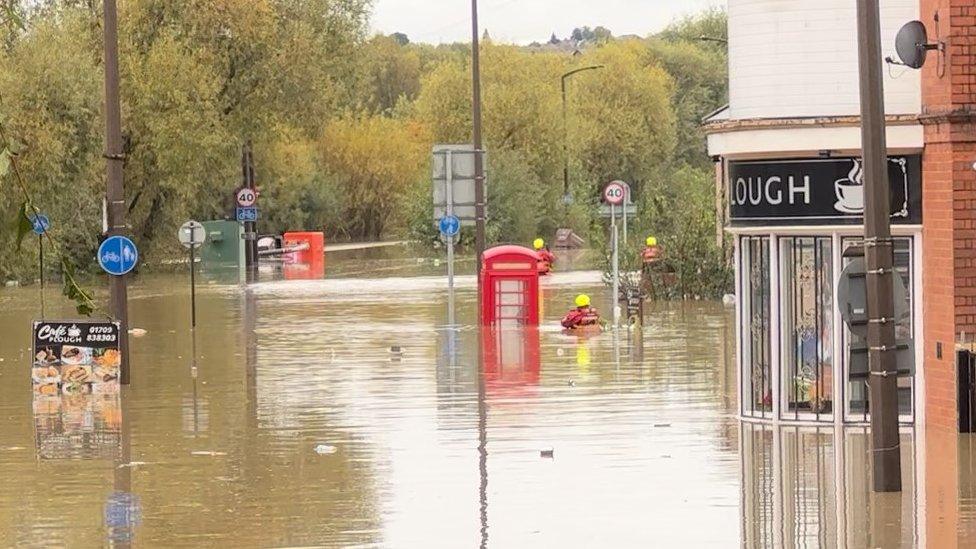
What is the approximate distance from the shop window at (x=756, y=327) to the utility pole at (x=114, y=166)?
28.4 ft

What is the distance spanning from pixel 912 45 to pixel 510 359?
12229 millimetres

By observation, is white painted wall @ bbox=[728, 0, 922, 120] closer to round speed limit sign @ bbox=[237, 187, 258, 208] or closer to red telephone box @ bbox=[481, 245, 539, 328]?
red telephone box @ bbox=[481, 245, 539, 328]

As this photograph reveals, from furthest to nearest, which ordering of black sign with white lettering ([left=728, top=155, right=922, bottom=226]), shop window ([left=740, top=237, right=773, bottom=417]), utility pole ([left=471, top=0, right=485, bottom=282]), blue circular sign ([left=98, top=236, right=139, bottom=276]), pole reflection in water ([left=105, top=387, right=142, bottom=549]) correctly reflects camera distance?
1. utility pole ([left=471, top=0, right=485, bottom=282])
2. blue circular sign ([left=98, top=236, right=139, bottom=276])
3. shop window ([left=740, top=237, right=773, bottom=417])
4. black sign with white lettering ([left=728, top=155, right=922, bottom=226])
5. pole reflection in water ([left=105, top=387, right=142, bottom=549])

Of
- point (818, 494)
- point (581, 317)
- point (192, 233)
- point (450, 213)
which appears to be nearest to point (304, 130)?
point (450, 213)

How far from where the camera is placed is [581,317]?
3503 cm

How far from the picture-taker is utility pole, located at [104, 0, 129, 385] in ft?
82.0

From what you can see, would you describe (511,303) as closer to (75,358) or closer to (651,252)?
(651,252)

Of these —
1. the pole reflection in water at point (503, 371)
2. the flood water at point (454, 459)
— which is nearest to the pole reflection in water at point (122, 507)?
the flood water at point (454, 459)

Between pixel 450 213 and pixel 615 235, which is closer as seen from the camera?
pixel 450 213

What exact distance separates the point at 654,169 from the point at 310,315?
62248 mm

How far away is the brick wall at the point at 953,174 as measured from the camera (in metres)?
18.3

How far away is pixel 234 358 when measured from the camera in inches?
1202

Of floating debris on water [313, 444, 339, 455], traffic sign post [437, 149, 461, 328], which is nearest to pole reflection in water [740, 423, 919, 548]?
floating debris on water [313, 444, 339, 455]

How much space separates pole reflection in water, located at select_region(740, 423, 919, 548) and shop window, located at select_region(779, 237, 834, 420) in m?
0.47
